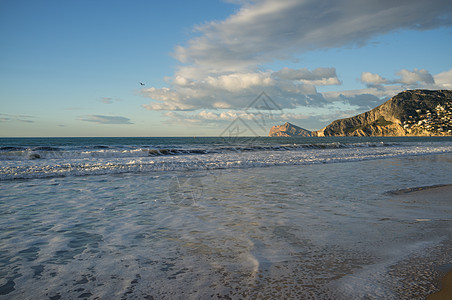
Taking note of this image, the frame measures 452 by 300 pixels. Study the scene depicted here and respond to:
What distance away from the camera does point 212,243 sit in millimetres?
4512

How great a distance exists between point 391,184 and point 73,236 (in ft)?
36.4

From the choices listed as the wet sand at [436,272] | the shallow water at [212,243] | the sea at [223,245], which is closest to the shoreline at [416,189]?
the sea at [223,245]

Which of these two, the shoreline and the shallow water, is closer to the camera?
the shallow water

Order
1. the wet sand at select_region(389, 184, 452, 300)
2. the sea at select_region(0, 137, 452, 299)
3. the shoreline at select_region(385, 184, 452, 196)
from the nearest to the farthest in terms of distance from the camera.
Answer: the wet sand at select_region(389, 184, 452, 300) → the sea at select_region(0, 137, 452, 299) → the shoreline at select_region(385, 184, 452, 196)

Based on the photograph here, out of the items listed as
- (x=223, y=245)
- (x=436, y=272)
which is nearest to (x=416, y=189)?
(x=436, y=272)

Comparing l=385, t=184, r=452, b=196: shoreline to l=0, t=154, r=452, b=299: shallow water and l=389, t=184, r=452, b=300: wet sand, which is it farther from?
l=389, t=184, r=452, b=300: wet sand

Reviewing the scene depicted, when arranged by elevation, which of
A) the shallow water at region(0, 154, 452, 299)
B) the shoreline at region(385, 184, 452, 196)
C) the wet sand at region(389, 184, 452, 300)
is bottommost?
the shoreline at region(385, 184, 452, 196)

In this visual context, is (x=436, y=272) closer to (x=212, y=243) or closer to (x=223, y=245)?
(x=223, y=245)

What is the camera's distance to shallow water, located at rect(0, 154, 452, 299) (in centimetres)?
308

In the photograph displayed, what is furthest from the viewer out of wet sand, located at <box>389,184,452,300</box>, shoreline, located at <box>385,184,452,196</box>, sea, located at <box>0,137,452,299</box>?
shoreline, located at <box>385,184,452,196</box>

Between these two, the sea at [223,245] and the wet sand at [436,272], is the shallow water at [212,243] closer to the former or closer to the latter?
the sea at [223,245]

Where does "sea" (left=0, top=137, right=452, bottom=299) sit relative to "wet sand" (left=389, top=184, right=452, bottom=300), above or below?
below

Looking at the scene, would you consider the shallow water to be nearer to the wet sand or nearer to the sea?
the sea

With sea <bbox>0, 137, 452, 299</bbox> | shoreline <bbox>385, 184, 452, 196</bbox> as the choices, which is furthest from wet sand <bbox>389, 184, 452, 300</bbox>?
shoreline <bbox>385, 184, 452, 196</bbox>
